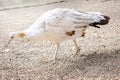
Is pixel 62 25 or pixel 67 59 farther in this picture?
pixel 67 59

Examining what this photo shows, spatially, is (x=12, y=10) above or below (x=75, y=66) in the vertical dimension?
below

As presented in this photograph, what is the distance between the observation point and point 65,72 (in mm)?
3184

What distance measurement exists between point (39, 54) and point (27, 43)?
53cm

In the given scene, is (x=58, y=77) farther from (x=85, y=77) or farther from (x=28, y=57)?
(x=28, y=57)

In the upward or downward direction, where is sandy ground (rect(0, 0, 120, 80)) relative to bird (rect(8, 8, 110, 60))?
downward

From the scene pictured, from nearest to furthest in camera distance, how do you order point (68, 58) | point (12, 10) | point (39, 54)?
1. point (68, 58)
2. point (39, 54)
3. point (12, 10)

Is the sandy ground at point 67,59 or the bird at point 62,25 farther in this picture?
the bird at point 62,25

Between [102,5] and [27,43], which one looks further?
[102,5]

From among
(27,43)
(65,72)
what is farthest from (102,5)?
(65,72)

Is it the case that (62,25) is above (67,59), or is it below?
above

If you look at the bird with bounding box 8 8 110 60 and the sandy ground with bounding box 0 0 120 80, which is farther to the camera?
the bird with bounding box 8 8 110 60

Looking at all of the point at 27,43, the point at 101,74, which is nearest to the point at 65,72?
the point at 101,74

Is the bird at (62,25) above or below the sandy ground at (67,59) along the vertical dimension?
above

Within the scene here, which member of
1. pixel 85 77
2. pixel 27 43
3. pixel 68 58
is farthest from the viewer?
pixel 27 43
